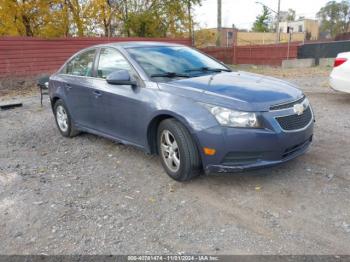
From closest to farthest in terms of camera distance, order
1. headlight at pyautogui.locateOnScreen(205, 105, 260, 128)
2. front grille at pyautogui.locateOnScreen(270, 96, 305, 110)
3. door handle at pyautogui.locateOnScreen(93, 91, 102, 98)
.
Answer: headlight at pyautogui.locateOnScreen(205, 105, 260, 128) → front grille at pyautogui.locateOnScreen(270, 96, 305, 110) → door handle at pyautogui.locateOnScreen(93, 91, 102, 98)

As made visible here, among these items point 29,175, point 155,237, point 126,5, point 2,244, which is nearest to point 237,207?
point 155,237

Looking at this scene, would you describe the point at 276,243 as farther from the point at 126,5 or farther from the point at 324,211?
the point at 126,5

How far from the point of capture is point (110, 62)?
483cm

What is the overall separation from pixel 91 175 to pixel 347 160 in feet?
10.6

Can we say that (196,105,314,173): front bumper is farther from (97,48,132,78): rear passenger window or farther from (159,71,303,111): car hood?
(97,48,132,78): rear passenger window

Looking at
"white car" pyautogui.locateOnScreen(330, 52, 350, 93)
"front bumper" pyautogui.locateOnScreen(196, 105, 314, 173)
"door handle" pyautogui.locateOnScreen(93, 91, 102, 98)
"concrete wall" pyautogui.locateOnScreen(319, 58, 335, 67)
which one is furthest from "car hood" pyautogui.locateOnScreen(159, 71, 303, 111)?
"concrete wall" pyautogui.locateOnScreen(319, 58, 335, 67)

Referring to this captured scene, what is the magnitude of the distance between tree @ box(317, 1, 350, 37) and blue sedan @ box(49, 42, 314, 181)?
66413 millimetres

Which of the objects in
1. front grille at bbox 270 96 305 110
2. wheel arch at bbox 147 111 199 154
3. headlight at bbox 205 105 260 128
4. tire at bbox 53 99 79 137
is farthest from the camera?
tire at bbox 53 99 79 137

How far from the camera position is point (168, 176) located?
4.16 m

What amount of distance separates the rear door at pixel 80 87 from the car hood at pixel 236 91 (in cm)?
164

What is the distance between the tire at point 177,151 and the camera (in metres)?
3.65

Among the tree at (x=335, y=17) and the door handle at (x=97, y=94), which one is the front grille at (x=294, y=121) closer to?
the door handle at (x=97, y=94)

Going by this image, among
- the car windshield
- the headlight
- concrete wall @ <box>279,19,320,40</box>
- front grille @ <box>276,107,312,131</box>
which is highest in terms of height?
concrete wall @ <box>279,19,320,40</box>

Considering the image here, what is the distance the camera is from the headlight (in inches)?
133
